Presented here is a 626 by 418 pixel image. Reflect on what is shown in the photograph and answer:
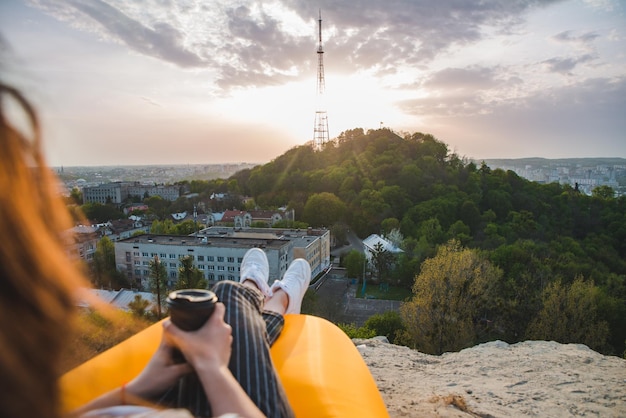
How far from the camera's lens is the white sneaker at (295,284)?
98.8 inches

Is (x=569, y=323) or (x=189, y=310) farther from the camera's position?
(x=569, y=323)

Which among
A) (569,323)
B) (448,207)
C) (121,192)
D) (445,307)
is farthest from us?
(121,192)

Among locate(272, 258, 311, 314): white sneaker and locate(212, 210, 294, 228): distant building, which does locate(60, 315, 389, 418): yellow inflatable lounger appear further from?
locate(212, 210, 294, 228): distant building

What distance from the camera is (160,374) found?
1146 millimetres

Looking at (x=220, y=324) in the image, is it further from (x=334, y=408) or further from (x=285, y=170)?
(x=285, y=170)

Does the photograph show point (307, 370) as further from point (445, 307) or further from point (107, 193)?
point (107, 193)

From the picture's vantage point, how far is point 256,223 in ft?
89.9

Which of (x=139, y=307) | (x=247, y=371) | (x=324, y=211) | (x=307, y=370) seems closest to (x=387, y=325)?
(x=139, y=307)

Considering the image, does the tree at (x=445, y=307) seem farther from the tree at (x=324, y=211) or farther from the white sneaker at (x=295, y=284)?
the tree at (x=324, y=211)

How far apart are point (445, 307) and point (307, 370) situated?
6140 millimetres

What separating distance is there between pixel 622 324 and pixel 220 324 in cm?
1298

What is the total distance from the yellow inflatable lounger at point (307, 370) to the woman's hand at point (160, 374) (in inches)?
7.4

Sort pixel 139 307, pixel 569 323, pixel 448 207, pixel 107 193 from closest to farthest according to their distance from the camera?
pixel 139 307
pixel 569 323
pixel 448 207
pixel 107 193

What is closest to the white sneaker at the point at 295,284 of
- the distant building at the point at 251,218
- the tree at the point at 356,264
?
the tree at the point at 356,264
